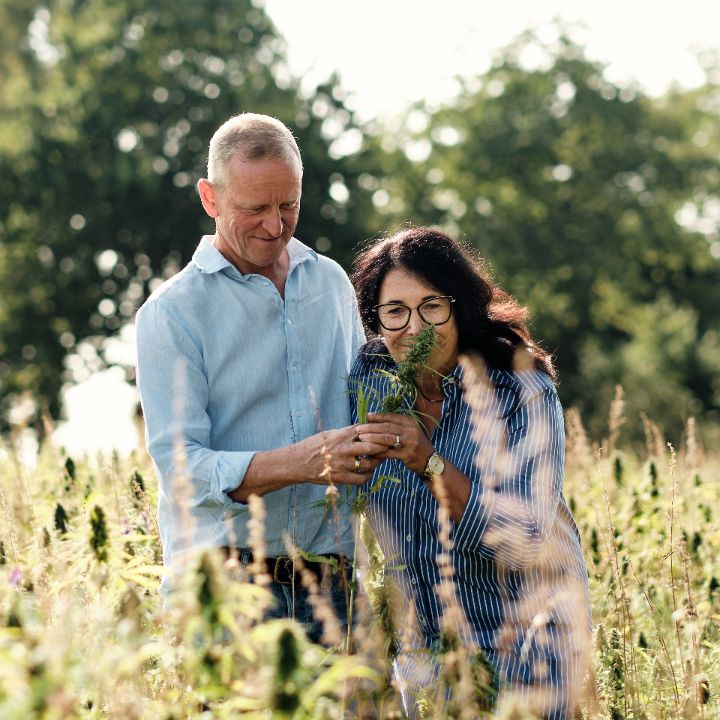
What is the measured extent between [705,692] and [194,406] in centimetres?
217

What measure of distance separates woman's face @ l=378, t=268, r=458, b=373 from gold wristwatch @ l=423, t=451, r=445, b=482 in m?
0.47

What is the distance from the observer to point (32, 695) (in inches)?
78.2

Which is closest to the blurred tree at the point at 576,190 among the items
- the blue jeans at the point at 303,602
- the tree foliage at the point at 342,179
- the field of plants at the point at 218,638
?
the tree foliage at the point at 342,179

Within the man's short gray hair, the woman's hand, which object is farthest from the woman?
the man's short gray hair

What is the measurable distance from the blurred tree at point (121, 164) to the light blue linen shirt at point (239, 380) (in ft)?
80.1

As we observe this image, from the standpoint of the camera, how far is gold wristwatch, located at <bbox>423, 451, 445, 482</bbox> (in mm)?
3809

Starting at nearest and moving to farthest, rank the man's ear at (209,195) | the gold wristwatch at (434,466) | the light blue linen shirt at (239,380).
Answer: the gold wristwatch at (434,466) < the light blue linen shirt at (239,380) < the man's ear at (209,195)

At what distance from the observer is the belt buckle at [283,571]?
14.1ft

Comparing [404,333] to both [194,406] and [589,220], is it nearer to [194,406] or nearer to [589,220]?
[194,406]

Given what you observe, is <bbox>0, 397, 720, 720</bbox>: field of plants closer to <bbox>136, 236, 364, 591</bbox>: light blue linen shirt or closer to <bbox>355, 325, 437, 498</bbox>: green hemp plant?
<bbox>136, 236, 364, 591</bbox>: light blue linen shirt

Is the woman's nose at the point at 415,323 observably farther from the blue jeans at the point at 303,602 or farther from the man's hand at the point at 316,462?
the blue jeans at the point at 303,602

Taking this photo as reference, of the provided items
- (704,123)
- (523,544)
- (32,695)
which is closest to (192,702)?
(32,695)

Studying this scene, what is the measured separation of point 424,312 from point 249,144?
3.27ft

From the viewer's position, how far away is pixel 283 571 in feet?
14.2
